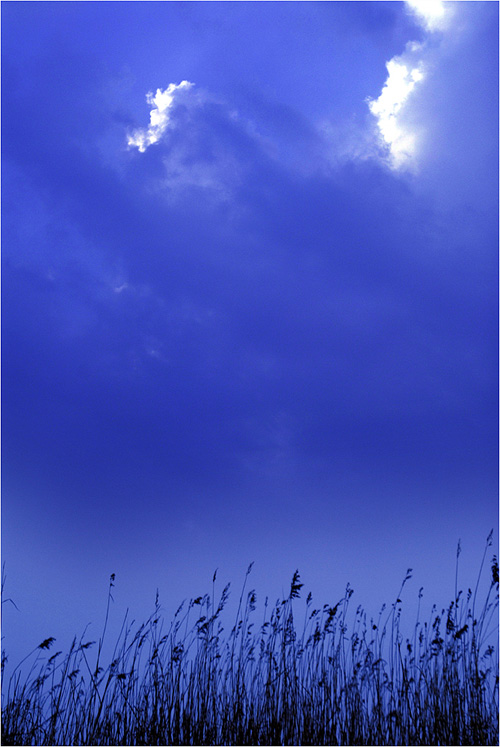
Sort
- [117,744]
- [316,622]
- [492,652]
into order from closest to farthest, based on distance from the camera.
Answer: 1. [117,744]
2. [492,652]
3. [316,622]

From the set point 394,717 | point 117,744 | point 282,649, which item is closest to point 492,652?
point 394,717

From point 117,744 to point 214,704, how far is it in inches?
30.5

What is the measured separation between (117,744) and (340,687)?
1812 mm

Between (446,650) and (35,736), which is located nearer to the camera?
(35,736)

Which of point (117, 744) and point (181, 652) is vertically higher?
point (181, 652)

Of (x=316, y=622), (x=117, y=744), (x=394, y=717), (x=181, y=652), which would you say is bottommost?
(x=117, y=744)

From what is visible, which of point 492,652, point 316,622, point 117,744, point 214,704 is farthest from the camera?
point 316,622

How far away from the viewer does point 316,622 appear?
5.19 meters

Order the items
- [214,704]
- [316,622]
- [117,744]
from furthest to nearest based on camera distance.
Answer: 1. [316,622]
2. [214,704]
3. [117,744]

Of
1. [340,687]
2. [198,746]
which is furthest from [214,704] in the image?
[340,687]

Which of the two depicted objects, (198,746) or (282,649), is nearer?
(198,746)

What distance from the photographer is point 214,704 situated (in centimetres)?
454

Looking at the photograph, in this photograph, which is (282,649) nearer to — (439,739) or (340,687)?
(340,687)

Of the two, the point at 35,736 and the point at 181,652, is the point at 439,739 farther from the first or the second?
the point at 35,736
